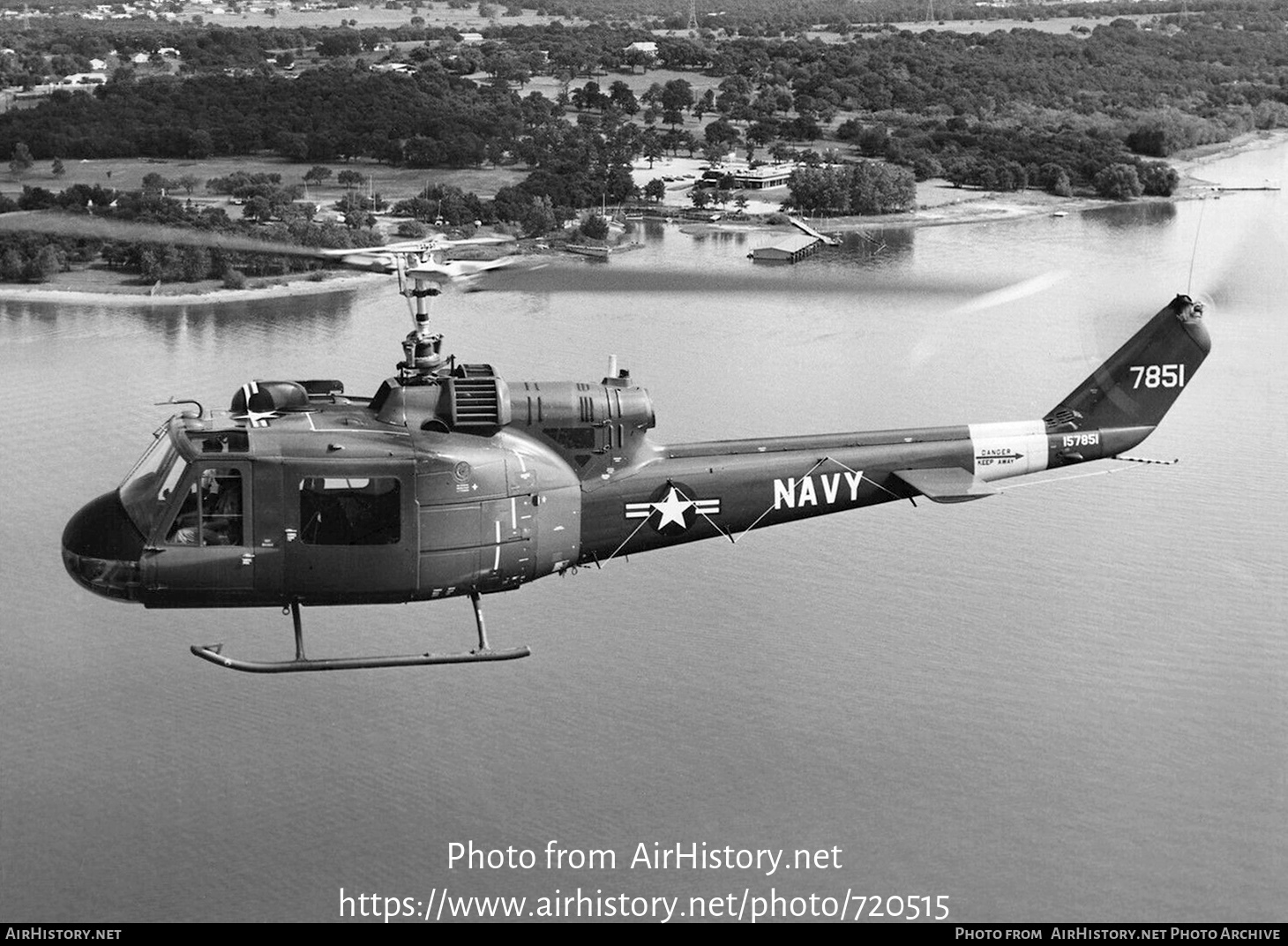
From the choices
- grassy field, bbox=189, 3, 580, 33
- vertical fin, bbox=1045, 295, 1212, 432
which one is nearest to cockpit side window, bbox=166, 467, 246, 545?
vertical fin, bbox=1045, 295, 1212, 432

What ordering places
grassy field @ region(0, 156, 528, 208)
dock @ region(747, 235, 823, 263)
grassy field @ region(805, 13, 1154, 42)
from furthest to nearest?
grassy field @ region(805, 13, 1154, 42)
grassy field @ region(0, 156, 528, 208)
dock @ region(747, 235, 823, 263)

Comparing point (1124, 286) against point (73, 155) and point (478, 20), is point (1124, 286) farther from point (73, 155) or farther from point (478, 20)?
point (478, 20)

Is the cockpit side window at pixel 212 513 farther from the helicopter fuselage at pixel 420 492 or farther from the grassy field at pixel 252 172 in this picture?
the grassy field at pixel 252 172

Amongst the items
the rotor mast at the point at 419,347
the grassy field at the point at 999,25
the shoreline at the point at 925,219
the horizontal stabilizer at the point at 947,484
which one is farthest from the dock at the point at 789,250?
the grassy field at the point at 999,25

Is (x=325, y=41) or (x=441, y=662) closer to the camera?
(x=441, y=662)

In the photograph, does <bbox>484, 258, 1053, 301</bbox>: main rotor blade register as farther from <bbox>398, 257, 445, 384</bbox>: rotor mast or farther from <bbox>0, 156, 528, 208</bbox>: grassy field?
<bbox>0, 156, 528, 208</bbox>: grassy field

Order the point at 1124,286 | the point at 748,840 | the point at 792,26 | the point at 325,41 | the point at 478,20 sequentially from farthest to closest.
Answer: the point at 478,20 < the point at 792,26 < the point at 325,41 < the point at 1124,286 < the point at 748,840

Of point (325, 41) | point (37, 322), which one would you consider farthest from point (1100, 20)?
point (37, 322)

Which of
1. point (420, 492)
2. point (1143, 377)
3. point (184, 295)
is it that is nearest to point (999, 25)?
point (184, 295)
